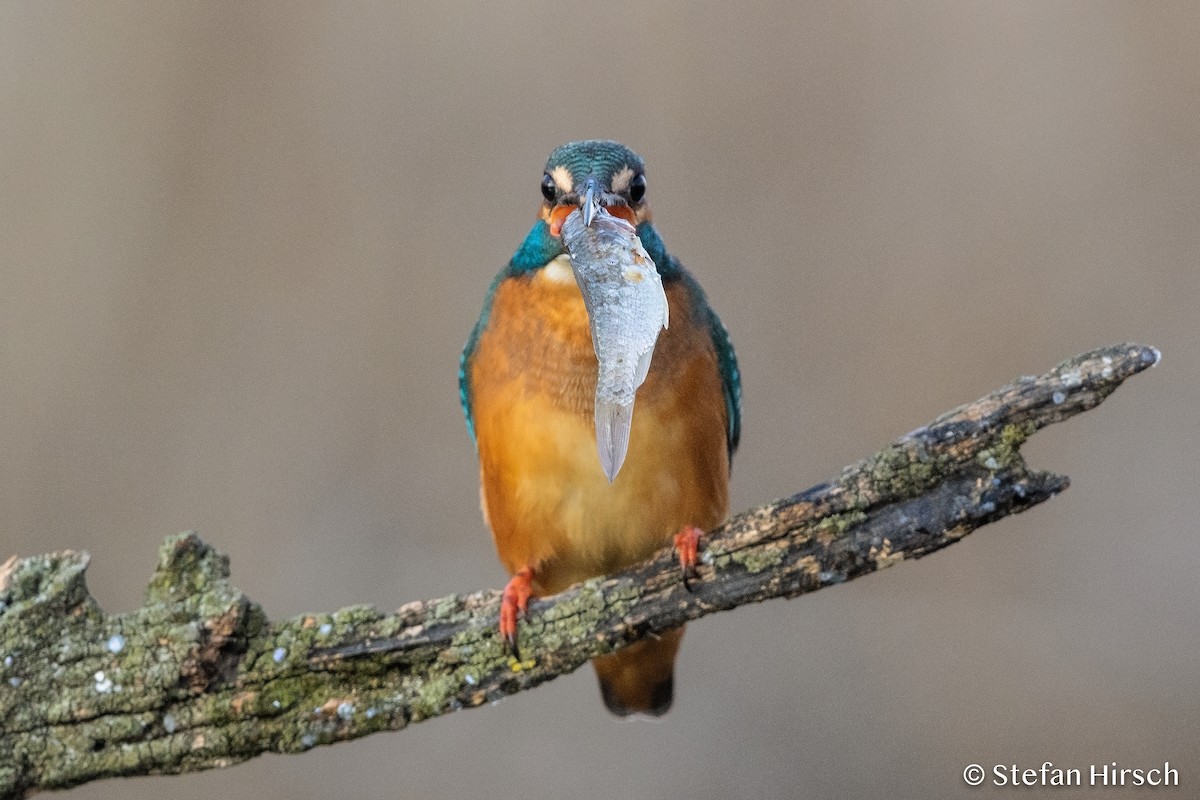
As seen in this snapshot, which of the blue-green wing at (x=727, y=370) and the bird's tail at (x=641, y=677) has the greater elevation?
the blue-green wing at (x=727, y=370)

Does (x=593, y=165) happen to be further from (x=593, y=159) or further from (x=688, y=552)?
(x=688, y=552)

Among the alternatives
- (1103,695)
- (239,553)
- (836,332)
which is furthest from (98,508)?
(1103,695)

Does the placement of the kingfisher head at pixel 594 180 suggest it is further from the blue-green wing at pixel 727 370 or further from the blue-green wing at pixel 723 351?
the blue-green wing at pixel 727 370

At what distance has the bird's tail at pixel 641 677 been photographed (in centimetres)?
194

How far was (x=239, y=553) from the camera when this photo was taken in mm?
2676

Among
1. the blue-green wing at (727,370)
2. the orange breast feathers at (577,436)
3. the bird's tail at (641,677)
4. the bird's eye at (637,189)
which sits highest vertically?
the bird's eye at (637,189)

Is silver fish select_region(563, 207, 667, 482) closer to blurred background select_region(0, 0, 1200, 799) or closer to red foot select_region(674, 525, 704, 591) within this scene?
red foot select_region(674, 525, 704, 591)

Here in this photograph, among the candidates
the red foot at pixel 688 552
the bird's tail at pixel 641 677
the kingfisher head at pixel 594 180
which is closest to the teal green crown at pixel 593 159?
the kingfisher head at pixel 594 180

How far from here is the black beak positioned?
4.68ft

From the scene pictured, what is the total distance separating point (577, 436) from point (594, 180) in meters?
0.34

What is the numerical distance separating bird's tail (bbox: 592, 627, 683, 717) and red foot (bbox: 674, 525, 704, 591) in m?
0.58

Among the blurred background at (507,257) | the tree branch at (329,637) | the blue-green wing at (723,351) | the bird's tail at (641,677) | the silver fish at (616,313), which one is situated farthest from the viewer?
the blurred background at (507,257)

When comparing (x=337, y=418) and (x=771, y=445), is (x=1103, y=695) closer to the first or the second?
(x=771, y=445)

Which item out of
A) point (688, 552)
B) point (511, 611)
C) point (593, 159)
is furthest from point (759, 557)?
point (593, 159)
